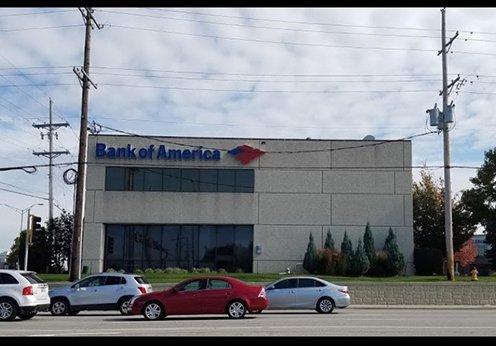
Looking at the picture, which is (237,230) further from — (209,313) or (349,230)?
(209,313)

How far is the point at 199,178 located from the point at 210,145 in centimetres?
236

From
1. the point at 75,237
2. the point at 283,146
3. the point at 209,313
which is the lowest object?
the point at 209,313

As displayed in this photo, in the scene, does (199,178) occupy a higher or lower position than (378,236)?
higher

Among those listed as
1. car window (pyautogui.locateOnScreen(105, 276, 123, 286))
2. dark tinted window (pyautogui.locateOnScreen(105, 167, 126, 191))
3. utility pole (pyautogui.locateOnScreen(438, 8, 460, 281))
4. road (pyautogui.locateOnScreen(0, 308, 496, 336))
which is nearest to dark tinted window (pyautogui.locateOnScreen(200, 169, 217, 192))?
dark tinted window (pyautogui.locateOnScreen(105, 167, 126, 191))

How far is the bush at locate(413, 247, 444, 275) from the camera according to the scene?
41.9 m

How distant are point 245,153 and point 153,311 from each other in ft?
75.3

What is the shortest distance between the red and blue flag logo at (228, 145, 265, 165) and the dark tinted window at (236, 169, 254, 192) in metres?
0.62

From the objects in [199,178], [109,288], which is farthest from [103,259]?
[109,288]

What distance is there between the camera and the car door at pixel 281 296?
23.3 meters

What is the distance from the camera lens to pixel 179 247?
41.5 metres

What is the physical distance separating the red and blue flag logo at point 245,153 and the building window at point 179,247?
4.42 meters

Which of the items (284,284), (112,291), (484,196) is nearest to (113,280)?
(112,291)

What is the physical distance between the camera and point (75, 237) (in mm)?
29438

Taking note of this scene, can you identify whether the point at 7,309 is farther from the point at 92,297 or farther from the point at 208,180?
the point at 208,180
